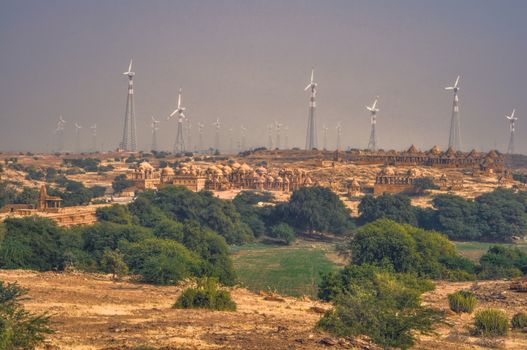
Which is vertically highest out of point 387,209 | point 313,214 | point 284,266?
point 387,209

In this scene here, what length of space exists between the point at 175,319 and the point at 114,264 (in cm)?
1849

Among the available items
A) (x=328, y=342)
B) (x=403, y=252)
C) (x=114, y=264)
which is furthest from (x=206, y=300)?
(x=403, y=252)

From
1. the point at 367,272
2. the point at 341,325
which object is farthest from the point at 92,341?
the point at 367,272

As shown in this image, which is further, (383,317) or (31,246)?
(31,246)

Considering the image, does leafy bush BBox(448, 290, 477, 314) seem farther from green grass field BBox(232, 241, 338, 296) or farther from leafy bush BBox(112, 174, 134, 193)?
leafy bush BBox(112, 174, 134, 193)

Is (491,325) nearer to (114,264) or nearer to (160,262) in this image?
(160,262)

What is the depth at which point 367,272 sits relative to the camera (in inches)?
1612

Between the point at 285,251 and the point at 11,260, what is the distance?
29.4 metres

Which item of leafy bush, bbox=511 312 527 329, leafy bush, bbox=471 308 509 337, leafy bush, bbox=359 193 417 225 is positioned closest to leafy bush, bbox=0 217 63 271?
leafy bush, bbox=471 308 509 337

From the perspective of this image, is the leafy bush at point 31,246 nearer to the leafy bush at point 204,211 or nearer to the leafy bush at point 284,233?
the leafy bush at point 204,211

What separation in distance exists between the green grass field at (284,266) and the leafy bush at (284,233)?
0.92 metres

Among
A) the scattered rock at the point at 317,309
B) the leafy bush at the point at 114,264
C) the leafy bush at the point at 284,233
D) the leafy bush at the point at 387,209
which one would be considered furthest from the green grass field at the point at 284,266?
the scattered rock at the point at 317,309

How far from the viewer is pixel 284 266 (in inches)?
2397

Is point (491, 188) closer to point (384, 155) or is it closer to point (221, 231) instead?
point (384, 155)
